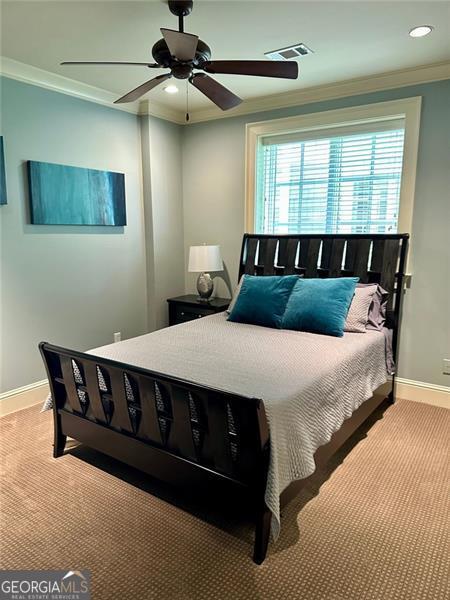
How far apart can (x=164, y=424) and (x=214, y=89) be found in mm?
1903

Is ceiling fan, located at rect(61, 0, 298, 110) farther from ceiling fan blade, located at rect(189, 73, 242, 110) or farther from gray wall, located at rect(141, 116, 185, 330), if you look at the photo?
gray wall, located at rect(141, 116, 185, 330)

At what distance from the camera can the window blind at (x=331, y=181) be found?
350 cm

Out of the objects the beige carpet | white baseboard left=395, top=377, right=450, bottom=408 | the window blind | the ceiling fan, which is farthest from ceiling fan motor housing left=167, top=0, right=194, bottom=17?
white baseboard left=395, top=377, right=450, bottom=408

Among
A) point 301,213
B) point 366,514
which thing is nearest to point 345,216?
point 301,213

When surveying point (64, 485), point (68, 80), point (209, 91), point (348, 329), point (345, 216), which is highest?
point (68, 80)

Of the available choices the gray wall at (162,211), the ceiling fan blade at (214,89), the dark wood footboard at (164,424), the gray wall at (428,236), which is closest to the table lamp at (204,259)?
the gray wall at (162,211)

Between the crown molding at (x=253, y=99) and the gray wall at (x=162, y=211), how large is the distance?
0.15m

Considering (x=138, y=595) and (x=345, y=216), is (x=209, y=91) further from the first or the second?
(x=138, y=595)

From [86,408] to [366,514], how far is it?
66.0 inches

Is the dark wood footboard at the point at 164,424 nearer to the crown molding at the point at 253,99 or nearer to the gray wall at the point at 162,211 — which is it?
the gray wall at the point at 162,211

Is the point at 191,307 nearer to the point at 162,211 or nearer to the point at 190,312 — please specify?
the point at 190,312

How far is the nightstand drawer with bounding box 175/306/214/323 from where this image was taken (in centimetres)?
406

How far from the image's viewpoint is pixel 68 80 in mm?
3350

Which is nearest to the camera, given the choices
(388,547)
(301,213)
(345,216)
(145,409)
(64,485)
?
(388,547)
